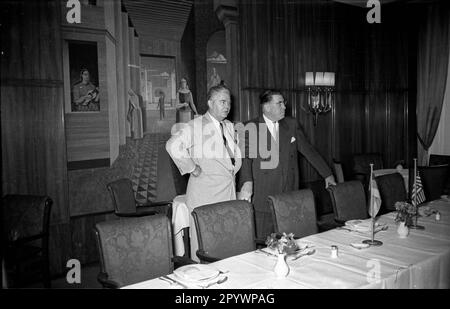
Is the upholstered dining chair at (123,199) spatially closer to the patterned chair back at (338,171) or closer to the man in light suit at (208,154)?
the man in light suit at (208,154)

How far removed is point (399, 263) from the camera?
1941 millimetres

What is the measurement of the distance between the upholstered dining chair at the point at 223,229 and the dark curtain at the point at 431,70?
5513 mm

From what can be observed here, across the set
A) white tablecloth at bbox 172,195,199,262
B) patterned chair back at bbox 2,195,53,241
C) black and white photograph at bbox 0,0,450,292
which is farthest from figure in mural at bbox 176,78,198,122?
patterned chair back at bbox 2,195,53,241

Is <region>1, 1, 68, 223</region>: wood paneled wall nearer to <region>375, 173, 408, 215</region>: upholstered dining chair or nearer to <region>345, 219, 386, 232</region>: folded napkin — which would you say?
<region>345, 219, 386, 232</region>: folded napkin

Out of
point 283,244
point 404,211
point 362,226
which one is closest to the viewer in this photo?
point 283,244

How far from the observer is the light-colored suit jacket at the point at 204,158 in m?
3.03

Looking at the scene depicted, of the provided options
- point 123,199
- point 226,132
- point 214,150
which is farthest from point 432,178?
point 123,199

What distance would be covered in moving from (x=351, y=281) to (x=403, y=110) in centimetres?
614

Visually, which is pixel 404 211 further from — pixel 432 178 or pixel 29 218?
pixel 29 218

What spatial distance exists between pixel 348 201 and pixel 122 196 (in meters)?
2.13

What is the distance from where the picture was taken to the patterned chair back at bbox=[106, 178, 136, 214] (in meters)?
3.80

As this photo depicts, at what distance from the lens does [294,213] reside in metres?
2.88
